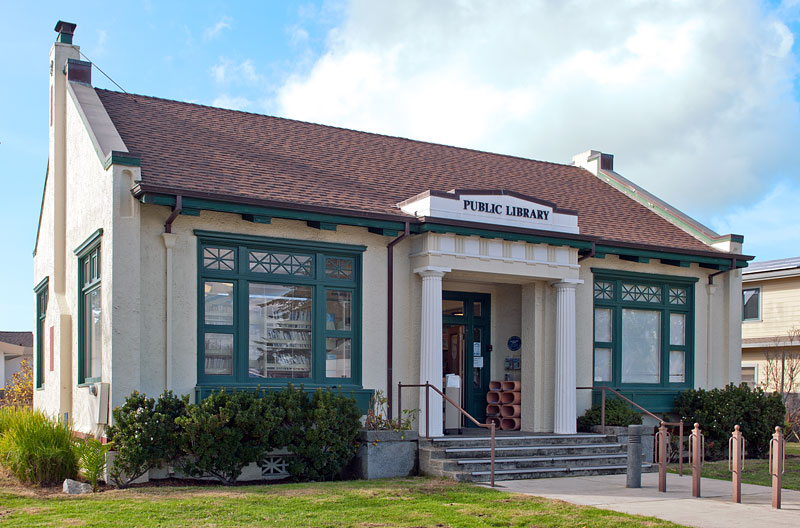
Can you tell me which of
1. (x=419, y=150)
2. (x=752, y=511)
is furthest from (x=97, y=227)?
(x=752, y=511)

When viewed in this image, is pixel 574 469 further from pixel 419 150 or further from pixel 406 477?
pixel 419 150

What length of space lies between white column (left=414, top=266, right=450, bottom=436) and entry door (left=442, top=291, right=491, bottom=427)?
231 cm

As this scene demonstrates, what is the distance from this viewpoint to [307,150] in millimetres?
16812

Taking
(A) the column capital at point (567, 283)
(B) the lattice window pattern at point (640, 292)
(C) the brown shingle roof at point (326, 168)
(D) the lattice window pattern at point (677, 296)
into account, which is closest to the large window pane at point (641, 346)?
(B) the lattice window pattern at point (640, 292)

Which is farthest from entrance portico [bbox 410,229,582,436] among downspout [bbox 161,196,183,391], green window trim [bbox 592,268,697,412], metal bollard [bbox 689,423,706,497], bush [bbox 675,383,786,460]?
metal bollard [bbox 689,423,706,497]

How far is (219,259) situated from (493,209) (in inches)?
189

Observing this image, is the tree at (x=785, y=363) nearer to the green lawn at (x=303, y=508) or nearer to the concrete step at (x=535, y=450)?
the concrete step at (x=535, y=450)

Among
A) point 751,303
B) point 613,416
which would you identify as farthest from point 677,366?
point 751,303

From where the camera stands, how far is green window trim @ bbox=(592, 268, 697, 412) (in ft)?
54.8

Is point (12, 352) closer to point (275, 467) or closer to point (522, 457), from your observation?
point (275, 467)

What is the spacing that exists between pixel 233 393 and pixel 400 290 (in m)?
3.64

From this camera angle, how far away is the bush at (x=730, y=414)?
16.2 metres

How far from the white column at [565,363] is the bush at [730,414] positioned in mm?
2841

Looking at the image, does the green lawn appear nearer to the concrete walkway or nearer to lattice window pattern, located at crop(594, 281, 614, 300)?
the concrete walkway
